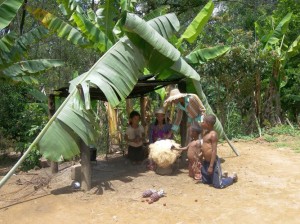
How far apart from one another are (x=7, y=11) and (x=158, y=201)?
4.45 metres

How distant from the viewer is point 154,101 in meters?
12.4

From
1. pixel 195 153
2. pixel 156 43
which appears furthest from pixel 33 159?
pixel 156 43

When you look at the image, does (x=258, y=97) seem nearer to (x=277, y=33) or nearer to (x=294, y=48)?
(x=294, y=48)

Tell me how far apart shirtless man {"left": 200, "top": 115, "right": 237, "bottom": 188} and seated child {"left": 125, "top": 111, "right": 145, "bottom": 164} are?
2126 mm

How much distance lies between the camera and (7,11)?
697cm

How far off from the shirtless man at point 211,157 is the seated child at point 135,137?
83.7 inches

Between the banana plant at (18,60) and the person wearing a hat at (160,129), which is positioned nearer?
the person wearing a hat at (160,129)

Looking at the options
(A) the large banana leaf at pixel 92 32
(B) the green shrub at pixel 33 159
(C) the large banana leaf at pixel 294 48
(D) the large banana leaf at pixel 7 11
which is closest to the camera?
(D) the large banana leaf at pixel 7 11

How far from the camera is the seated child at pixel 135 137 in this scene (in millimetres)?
8195

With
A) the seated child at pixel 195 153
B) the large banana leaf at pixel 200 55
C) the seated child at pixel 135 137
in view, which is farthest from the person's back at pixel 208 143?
the large banana leaf at pixel 200 55

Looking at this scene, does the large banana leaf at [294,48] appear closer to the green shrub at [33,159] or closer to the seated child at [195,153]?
the seated child at [195,153]

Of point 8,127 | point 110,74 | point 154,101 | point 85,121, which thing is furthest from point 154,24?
point 8,127

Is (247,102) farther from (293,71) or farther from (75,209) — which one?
(75,209)

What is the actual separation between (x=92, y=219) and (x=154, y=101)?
740cm
